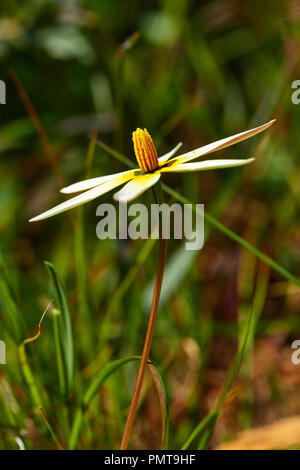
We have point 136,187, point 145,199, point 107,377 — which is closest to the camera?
point 136,187

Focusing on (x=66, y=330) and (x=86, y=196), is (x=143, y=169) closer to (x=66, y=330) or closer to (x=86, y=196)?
(x=86, y=196)

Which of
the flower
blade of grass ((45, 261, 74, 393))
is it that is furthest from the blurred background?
the flower

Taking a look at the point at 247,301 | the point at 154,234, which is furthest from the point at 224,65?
the point at 154,234

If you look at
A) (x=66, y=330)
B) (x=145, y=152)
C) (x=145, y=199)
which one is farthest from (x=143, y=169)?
(x=145, y=199)

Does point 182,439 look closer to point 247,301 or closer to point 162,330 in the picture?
point 162,330

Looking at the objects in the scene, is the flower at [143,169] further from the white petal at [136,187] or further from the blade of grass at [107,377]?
the blade of grass at [107,377]

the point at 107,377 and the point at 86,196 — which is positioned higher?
the point at 86,196

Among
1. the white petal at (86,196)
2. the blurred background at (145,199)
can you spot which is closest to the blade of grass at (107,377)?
the blurred background at (145,199)
